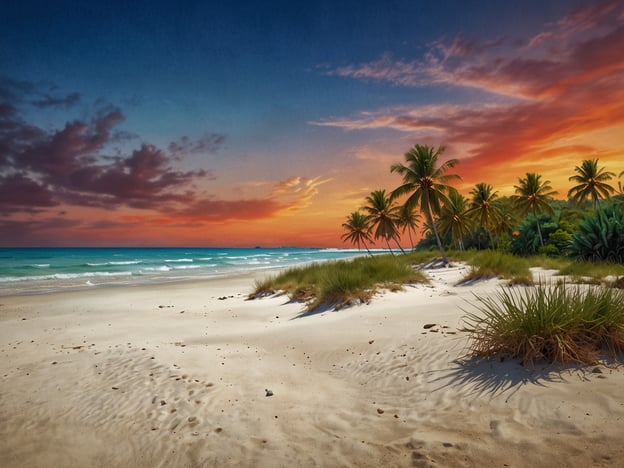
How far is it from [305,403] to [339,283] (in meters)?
6.52

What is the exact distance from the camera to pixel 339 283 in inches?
433

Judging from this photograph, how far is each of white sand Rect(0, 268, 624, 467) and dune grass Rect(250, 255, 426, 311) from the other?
2.41 metres

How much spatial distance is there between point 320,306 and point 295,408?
6362 mm

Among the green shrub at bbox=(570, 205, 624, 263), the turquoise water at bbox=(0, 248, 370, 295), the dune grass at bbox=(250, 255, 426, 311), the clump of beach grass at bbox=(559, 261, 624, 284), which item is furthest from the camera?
the turquoise water at bbox=(0, 248, 370, 295)

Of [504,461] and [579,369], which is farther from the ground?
[579,369]

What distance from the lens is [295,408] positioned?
4461 millimetres

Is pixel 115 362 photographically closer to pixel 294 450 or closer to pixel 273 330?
pixel 273 330

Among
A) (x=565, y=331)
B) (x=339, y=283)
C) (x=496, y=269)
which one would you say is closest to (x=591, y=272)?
(x=496, y=269)

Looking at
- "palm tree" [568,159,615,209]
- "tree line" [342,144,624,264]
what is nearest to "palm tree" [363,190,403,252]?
"tree line" [342,144,624,264]

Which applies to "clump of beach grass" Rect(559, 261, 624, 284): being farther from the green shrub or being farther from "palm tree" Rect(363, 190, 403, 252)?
"palm tree" Rect(363, 190, 403, 252)

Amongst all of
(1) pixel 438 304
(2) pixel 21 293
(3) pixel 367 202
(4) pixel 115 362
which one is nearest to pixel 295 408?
(4) pixel 115 362

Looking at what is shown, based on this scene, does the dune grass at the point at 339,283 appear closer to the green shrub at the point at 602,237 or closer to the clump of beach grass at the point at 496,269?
the clump of beach grass at the point at 496,269

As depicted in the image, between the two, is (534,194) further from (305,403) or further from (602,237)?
(305,403)

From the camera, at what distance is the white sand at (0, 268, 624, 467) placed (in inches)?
128
